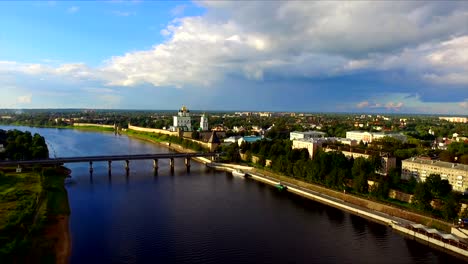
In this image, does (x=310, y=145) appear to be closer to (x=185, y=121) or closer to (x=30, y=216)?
(x=30, y=216)

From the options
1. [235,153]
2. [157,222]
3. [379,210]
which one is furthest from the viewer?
[235,153]

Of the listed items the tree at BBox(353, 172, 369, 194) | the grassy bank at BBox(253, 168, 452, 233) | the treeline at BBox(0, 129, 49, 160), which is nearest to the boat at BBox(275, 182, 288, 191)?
the grassy bank at BBox(253, 168, 452, 233)

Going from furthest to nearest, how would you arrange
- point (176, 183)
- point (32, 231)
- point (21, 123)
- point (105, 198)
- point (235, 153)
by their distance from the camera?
point (21, 123) < point (235, 153) < point (176, 183) < point (105, 198) < point (32, 231)

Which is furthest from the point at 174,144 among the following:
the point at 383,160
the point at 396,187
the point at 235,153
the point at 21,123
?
the point at 21,123

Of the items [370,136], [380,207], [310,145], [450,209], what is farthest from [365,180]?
[370,136]

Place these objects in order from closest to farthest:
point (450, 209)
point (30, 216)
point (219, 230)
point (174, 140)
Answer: point (30, 216) → point (219, 230) → point (450, 209) → point (174, 140)

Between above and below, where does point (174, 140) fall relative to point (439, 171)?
above

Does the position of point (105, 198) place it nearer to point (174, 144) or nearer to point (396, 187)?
point (396, 187)
